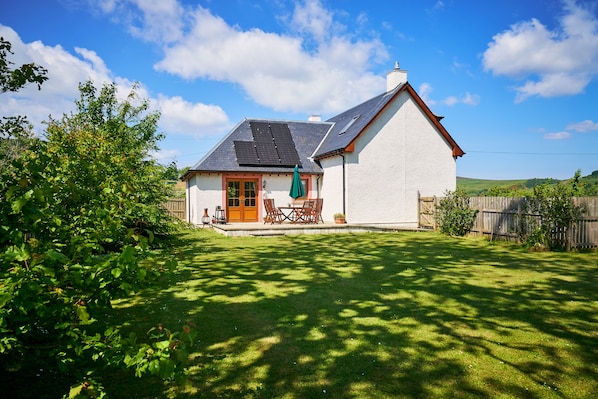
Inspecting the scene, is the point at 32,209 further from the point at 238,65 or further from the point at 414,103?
the point at 414,103

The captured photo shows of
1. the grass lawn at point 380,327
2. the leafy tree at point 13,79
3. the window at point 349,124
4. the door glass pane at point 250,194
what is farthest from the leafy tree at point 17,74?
the window at point 349,124

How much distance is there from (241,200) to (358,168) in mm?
6823

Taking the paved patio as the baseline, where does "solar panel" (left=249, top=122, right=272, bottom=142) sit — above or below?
above

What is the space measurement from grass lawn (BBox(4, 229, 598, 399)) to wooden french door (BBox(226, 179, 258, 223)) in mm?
11418

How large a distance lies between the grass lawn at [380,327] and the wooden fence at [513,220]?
2.26 m

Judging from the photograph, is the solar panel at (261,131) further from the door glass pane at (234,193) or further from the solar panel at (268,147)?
the door glass pane at (234,193)

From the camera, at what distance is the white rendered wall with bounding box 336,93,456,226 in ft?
65.4

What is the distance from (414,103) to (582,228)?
1119cm

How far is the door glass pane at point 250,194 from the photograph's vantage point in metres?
21.5

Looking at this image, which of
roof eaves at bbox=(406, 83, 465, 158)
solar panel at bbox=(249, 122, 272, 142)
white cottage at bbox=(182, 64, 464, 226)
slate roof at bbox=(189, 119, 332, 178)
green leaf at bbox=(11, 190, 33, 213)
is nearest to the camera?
green leaf at bbox=(11, 190, 33, 213)

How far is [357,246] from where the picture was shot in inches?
523

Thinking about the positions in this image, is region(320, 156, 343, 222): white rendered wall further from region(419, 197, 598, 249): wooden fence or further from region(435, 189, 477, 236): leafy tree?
region(435, 189, 477, 236): leafy tree

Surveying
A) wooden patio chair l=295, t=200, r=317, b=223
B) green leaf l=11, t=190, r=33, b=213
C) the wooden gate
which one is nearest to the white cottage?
the wooden gate

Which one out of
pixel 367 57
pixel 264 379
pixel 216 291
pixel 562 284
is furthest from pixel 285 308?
pixel 367 57
